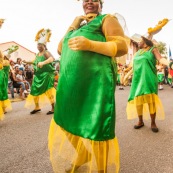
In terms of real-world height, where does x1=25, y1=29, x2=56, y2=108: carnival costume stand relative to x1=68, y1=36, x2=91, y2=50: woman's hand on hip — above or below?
below

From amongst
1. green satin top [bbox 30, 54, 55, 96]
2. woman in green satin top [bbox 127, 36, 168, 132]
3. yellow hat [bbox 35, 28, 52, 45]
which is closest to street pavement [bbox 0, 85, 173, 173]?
woman in green satin top [bbox 127, 36, 168, 132]

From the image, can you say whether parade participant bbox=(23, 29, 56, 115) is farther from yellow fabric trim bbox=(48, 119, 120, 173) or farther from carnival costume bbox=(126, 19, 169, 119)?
yellow fabric trim bbox=(48, 119, 120, 173)

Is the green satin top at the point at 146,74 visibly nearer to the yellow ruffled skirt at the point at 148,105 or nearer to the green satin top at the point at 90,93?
the yellow ruffled skirt at the point at 148,105

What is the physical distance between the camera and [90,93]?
2.13 m

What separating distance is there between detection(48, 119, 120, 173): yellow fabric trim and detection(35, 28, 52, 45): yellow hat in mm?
3950

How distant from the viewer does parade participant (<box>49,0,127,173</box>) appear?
208 cm

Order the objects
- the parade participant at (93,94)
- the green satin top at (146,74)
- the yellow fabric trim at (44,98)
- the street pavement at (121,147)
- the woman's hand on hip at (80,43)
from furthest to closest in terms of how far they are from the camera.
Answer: the yellow fabric trim at (44,98)
the green satin top at (146,74)
the street pavement at (121,147)
the parade participant at (93,94)
the woman's hand on hip at (80,43)

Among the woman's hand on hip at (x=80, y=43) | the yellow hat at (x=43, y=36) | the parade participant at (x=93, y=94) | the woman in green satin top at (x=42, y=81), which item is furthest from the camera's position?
the woman in green satin top at (x=42, y=81)

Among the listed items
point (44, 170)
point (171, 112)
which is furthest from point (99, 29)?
point (171, 112)

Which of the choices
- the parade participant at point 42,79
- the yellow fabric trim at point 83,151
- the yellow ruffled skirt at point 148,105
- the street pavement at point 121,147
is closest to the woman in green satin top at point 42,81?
the parade participant at point 42,79

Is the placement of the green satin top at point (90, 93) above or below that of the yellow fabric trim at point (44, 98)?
above

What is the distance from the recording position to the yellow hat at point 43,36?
6.05 meters

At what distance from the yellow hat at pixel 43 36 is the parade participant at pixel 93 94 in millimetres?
3912

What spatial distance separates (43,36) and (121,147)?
3474mm
